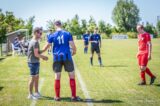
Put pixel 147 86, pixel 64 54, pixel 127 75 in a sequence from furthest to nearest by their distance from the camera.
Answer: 1. pixel 127 75
2. pixel 147 86
3. pixel 64 54

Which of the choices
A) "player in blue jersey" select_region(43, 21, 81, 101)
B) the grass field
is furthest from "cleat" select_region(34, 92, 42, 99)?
"player in blue jersey" select_region(43, 21, 81, 101)

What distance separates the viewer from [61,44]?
10.9m

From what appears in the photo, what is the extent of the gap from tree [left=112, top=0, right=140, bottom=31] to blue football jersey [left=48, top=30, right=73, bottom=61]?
481 feet

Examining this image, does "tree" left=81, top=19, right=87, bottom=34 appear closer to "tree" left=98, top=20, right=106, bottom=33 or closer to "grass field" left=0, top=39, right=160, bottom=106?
"tree" left=98, top=20, right=106, bottom=33

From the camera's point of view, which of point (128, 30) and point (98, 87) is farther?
point (128, 30)

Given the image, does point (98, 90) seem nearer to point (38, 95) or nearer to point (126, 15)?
point (38, 95)

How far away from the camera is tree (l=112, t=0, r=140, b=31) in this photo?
15762 cm

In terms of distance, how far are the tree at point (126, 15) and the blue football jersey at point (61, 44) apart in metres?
147

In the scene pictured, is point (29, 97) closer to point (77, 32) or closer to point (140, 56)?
point (140, 56)

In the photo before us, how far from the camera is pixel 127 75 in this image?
55.5 feet

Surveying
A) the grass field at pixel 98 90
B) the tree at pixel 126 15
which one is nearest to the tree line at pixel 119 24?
the tree at pixel 126 15

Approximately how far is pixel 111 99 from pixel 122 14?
151038mm

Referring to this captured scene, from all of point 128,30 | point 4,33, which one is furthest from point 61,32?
point 128,30

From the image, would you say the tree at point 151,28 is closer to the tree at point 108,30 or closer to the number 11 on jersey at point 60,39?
the tree at point 108,30
